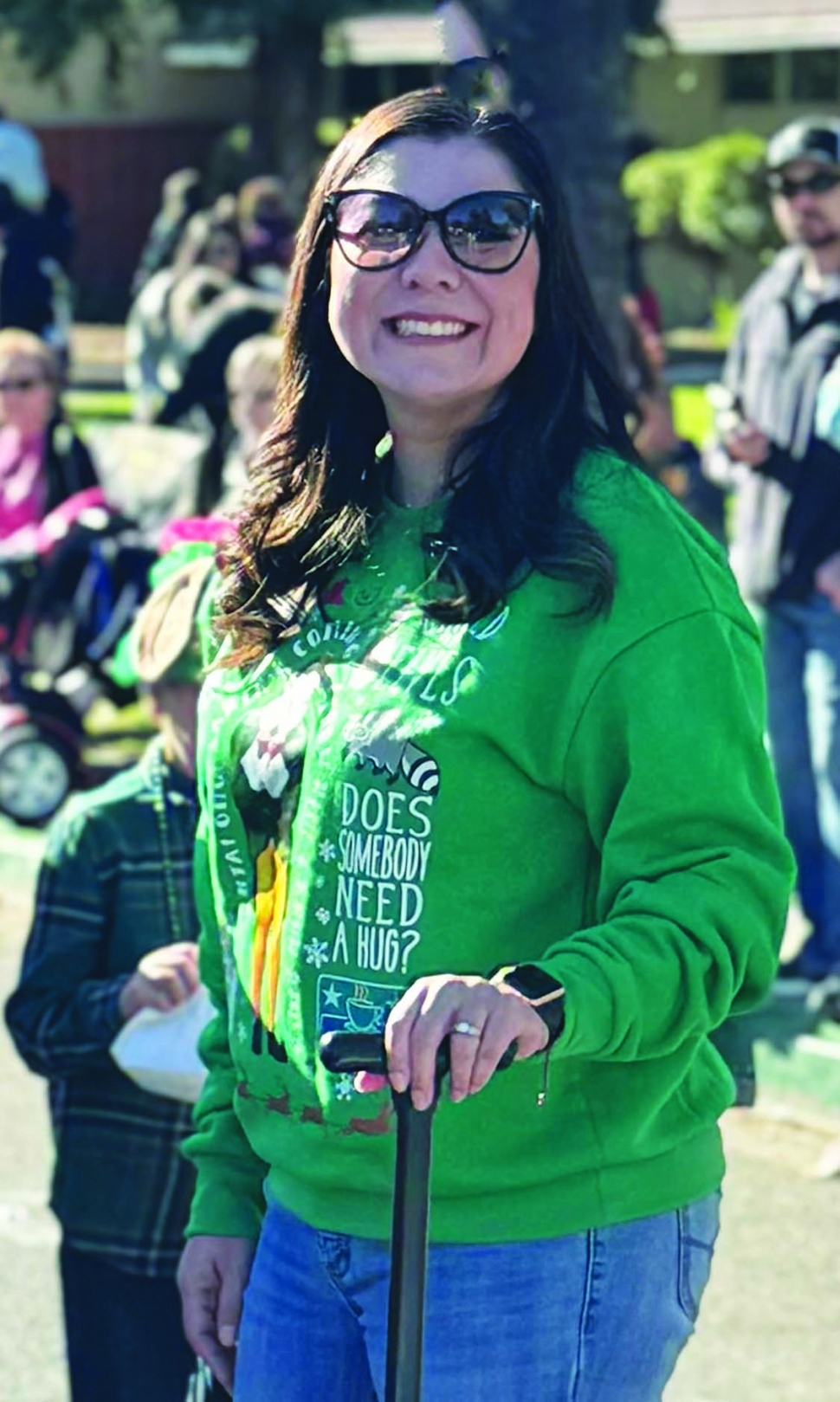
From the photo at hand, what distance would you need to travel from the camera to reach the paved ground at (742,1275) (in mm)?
4957

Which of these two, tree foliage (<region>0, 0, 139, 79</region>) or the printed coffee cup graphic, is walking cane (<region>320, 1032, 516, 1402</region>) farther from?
tree foliage (<region>0, 0, 139, 79</region>)

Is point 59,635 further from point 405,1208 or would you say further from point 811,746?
point 405,1208

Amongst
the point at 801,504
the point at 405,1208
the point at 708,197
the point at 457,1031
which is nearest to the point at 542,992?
the point at 457,1031

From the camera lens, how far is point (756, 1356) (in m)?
5.07

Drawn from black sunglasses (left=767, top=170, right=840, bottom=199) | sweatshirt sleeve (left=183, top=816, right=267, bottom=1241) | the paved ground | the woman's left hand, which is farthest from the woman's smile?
black sunglasses (left=767, top=170, right=840, bottom=199)

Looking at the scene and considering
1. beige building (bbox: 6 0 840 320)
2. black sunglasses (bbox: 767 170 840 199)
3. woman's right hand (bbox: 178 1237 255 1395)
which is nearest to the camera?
woman's right hand (bbox: 178 1237 255 1395)

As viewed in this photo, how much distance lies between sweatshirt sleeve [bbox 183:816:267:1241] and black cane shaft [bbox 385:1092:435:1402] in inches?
21.2

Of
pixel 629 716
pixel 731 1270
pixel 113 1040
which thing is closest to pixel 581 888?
pixel 629 716

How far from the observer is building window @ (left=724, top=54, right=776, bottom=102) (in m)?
38.7

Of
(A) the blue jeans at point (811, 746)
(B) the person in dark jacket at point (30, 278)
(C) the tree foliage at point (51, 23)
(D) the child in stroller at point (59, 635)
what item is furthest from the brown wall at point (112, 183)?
(A) the blue jeans at point (811, 746)

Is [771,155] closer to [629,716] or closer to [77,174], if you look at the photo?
[629,716]

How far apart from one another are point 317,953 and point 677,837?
379 millimetres

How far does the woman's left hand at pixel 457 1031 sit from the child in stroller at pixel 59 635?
7.32m

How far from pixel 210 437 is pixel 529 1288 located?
7.54 meters
